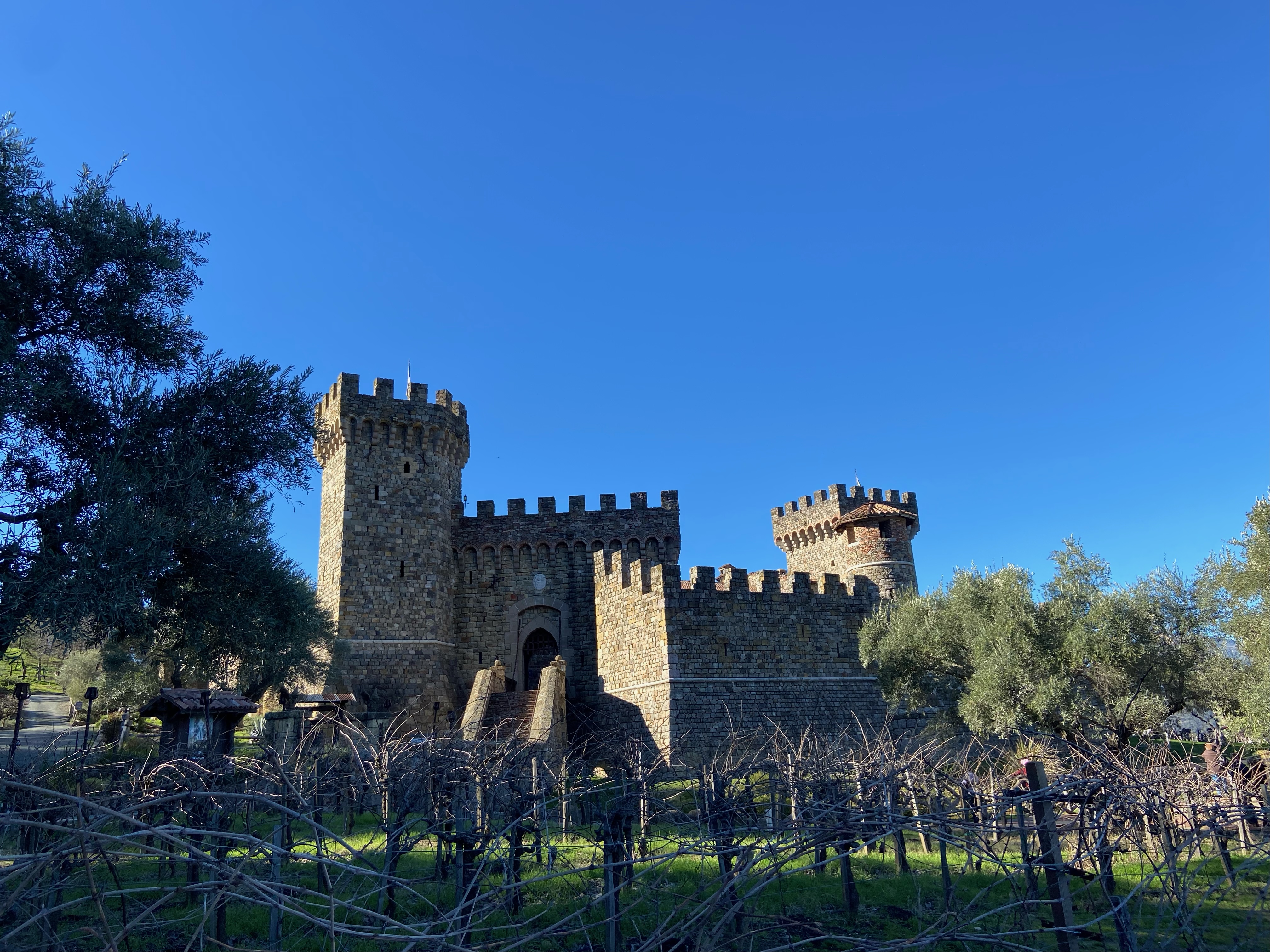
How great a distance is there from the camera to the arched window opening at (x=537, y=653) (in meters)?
26.8

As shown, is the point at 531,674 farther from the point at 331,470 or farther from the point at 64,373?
the point at 64,373

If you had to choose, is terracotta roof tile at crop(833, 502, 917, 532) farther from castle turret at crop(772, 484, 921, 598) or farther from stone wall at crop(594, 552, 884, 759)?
stone wall at crop(594, 552, 884, 759)

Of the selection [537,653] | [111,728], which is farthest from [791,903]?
[111,728]

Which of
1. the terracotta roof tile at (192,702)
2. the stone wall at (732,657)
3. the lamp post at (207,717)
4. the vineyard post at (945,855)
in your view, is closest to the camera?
the vineyard post at (945,855)

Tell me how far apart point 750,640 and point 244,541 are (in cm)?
1296

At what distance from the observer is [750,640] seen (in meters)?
20.7

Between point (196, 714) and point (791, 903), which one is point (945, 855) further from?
Result: point (196, 714)

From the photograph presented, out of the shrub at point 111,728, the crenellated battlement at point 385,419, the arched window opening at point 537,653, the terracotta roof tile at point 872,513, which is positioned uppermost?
the crenellated battlement at point 385,419

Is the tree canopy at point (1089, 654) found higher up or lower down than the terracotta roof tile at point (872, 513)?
lower down

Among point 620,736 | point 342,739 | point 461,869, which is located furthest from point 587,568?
point 461,869

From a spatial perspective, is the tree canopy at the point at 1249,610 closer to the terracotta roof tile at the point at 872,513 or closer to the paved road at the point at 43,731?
the terracotta roof tile at the point at 872,513

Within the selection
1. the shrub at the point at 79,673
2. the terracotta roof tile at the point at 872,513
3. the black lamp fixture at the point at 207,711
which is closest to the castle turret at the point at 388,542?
the black lamp fixture at the point at 207,711

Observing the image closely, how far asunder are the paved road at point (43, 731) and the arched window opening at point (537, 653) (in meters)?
12.0

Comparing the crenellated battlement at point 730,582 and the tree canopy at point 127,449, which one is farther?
the crenellated battlement at point 730,582
